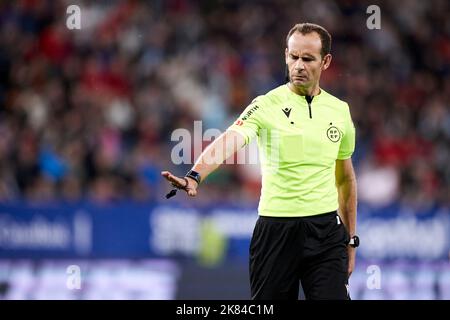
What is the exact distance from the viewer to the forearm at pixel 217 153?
5.90m

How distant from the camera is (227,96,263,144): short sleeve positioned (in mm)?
6129

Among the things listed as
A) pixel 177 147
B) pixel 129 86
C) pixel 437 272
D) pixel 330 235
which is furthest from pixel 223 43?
pixel 330 235

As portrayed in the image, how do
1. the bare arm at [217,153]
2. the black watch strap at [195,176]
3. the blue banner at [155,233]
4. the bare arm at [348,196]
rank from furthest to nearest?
the blue banner at [155,233]
the bare arm at [348,196]
the bare arm at [217,153]
the black watch strap at [195,176]

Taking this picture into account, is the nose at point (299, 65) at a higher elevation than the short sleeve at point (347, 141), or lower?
higher

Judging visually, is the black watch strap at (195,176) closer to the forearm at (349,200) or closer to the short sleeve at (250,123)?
the short sleeve at (250,123)

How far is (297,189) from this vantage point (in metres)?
6.24

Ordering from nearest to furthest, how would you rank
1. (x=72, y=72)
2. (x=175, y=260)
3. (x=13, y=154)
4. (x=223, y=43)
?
1. (x=175, y=260)
2. (x=13, y=154)
3. (x=72, y=72)
4. (x=223, y=43)

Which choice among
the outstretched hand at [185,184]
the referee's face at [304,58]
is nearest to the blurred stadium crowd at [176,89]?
the referee's face at [304,58]

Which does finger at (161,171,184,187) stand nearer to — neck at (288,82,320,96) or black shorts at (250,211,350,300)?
black shorts at (250,211,350,300)

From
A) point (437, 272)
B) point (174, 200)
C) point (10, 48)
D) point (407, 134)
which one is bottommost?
point (437, 272)

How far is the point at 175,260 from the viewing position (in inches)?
466

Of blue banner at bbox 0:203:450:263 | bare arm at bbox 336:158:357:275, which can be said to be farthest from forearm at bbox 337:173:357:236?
blue banner at bbox 0:203:450:263
